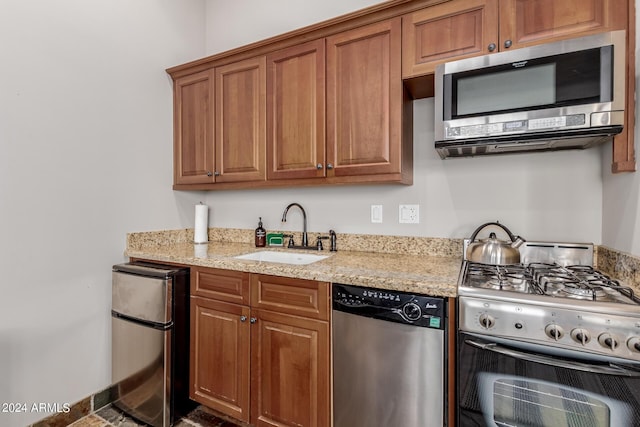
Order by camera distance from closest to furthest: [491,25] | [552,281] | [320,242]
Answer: [552,281], [491,25], [320,242]

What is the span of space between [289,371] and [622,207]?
1.63 metres

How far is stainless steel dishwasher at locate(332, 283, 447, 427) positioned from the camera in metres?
1.20

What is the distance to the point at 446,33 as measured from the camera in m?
1.55

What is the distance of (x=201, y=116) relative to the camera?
2334mm

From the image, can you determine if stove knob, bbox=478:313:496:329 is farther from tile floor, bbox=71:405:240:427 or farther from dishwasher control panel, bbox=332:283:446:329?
tile floor, bbox=71:405:240:427

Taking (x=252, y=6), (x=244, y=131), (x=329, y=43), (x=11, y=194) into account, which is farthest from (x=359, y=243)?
(x=252, y=6)

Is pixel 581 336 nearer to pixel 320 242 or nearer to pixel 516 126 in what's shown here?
pixel 516 126

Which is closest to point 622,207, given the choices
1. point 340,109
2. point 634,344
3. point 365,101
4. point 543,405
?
point 634,344

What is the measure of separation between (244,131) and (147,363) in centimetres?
153

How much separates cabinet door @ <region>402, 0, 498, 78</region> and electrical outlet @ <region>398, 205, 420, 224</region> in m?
0.75

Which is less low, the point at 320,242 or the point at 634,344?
the point at 320,242

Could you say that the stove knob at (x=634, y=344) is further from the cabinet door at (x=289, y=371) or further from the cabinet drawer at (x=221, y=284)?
the cabinet drawer at (x=221, y=284)

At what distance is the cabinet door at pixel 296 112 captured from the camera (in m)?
1.88

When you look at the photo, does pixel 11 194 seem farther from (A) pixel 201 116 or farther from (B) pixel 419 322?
(B) pixel 419 322
